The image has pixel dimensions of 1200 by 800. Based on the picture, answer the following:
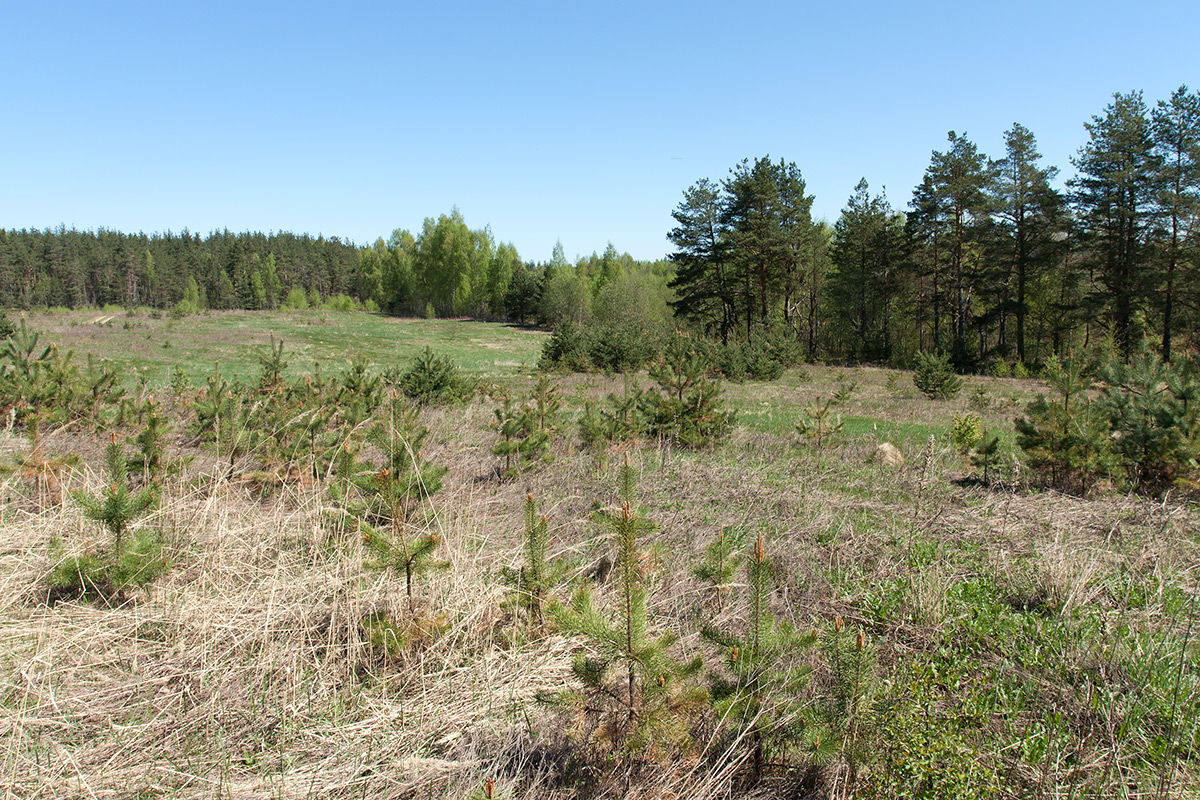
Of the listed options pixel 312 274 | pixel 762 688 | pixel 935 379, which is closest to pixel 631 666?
pixel 762 688

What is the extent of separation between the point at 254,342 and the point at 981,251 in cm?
3887

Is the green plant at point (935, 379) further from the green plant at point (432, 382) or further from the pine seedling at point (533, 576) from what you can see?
the pine seedling at point (533, 576)

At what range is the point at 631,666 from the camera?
1785 mm

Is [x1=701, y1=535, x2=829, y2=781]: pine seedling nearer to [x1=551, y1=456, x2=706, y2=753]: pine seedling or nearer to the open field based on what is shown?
the open field

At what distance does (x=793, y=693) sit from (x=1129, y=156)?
34931 millimetres

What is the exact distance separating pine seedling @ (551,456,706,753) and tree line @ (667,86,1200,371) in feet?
83.6

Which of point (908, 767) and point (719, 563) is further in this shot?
point (719, 563)

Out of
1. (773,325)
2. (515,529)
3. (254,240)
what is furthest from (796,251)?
(254,240)

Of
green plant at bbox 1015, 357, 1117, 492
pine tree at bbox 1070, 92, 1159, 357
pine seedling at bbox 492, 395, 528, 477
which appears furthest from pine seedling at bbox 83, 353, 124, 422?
pine tree at bbox 1070, 92, 1159, 357

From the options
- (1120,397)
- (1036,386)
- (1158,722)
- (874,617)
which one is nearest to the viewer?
(1158,722)

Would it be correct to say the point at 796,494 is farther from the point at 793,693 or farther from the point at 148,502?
the point at 148,502

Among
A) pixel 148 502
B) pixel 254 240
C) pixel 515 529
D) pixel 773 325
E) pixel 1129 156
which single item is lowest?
pixel 515 529

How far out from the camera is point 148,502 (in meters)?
2.82

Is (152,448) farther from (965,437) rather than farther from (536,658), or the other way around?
(965,437)
